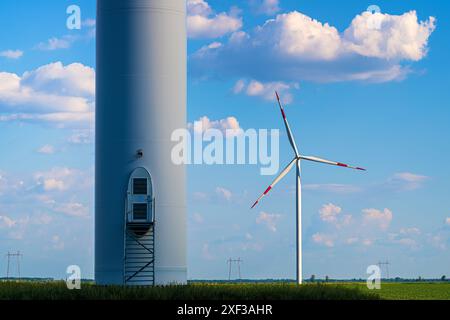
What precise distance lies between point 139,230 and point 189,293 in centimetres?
780

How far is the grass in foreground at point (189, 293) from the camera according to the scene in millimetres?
38812

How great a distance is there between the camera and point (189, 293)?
39281 millimetres

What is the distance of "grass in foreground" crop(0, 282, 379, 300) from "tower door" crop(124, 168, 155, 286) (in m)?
3.09

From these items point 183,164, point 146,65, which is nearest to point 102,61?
point 146,65

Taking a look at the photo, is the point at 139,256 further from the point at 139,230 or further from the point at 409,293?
the point at 409,293

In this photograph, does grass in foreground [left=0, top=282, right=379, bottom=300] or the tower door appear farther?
the tower door

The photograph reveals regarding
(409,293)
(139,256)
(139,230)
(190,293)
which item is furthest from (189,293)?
(409,293)

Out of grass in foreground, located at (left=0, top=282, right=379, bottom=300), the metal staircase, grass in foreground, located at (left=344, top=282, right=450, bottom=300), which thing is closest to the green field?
grass in foreground, located at (left=0, top=282, right=379, bottom=300)

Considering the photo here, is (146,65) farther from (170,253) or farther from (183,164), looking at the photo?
(170,253)

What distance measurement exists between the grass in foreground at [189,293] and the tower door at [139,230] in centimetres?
309

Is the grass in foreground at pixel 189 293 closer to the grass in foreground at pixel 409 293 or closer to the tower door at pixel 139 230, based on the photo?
the tower door at pixel 139 230

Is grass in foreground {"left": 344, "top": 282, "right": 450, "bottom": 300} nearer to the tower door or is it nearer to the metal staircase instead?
the metal staircase

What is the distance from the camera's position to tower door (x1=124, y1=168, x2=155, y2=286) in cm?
4597
